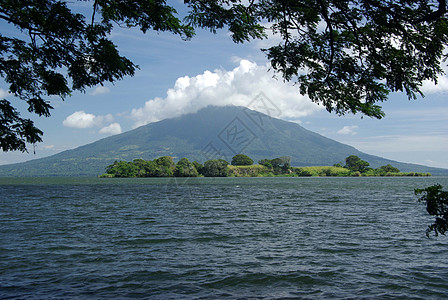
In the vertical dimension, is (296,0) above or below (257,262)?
above

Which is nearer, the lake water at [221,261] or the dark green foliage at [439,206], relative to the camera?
the dark green foliage at [439,206]

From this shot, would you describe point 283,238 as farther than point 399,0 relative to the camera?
→ Yes

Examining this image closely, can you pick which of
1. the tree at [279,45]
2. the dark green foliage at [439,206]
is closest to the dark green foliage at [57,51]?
the tree at [279,45]

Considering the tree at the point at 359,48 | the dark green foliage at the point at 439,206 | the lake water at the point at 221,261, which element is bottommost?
the lake water at the point at 221,261

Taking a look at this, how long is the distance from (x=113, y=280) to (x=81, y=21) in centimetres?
724

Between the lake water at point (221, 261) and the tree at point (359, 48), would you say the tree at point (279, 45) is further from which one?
the lake water at point (221, 261)

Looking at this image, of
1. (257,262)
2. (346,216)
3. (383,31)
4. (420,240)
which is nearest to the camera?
(383,31)

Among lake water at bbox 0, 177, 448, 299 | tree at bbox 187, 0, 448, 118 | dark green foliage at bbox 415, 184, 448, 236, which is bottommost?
lake water at bbox 0, 177, 448, 299

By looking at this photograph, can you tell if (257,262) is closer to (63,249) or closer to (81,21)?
(63,249)

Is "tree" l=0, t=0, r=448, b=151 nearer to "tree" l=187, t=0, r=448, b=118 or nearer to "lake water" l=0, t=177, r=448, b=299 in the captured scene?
"tree" l=187, t=0, r=448, b=118

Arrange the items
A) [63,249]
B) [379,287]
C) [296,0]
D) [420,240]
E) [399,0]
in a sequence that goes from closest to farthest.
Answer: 1. [399,0]
2. [296,0]
3. [379,287]
4. [63,249]
5. [420,240]

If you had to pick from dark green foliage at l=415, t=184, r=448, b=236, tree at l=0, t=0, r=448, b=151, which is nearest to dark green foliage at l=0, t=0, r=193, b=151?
tree at l=0, t=0, r=448, b=151

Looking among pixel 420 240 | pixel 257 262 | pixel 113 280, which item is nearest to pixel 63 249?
pixel 113 280

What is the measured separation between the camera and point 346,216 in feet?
89.8
